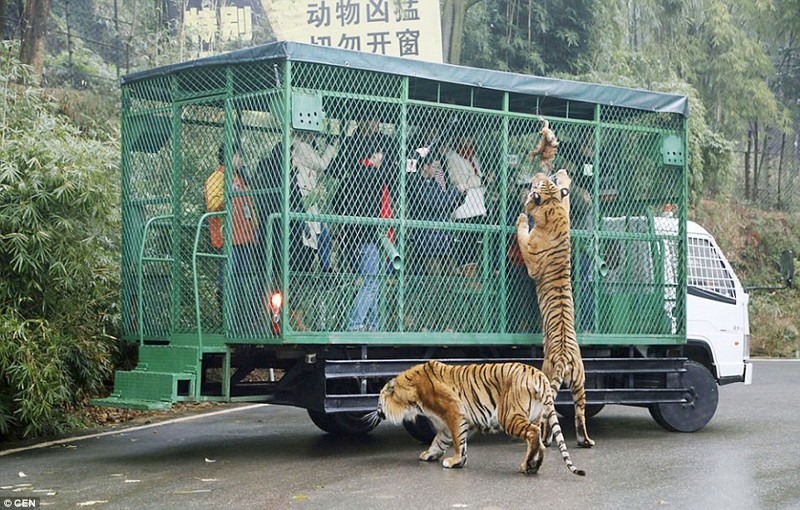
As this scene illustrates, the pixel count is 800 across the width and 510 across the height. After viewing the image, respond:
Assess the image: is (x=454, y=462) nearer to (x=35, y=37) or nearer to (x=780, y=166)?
(x=35, y=37)

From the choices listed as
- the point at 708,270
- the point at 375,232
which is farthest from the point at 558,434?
the point at 708,270

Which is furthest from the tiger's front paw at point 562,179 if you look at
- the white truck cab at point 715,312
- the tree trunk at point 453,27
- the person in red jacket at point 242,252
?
the tree trunk at point 453,27

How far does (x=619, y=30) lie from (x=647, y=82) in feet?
4.19

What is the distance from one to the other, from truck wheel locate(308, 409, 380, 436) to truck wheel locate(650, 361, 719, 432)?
289 cm

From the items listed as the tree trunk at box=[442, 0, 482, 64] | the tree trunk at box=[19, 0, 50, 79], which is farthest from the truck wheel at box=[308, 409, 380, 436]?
the tree trunk at box=[442, 0, 482, 64]

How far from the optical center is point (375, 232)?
10.1 metres

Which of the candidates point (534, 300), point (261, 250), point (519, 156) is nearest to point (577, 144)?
point (519, 156)

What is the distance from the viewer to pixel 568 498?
809cm

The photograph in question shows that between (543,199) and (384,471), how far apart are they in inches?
119

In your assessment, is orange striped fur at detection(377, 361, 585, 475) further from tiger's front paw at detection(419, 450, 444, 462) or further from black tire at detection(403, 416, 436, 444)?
black tire at detection(403, 416, 436, 444)

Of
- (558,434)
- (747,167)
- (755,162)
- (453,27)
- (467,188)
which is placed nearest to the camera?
(558,434)

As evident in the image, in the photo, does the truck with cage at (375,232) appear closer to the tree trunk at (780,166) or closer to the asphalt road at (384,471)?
the asphalt road at (384,471)

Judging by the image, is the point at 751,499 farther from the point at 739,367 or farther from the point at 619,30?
the point at 619,30

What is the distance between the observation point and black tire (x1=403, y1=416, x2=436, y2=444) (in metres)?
10.9
